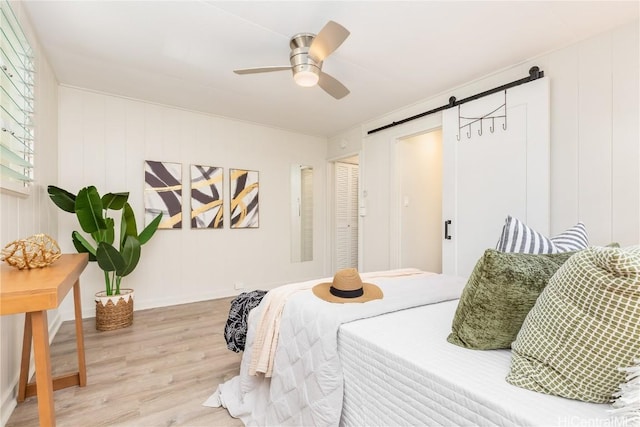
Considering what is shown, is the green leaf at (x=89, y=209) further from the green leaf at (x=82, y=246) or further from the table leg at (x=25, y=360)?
the table leg at (x=25, y=360)

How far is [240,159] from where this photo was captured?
420 cm

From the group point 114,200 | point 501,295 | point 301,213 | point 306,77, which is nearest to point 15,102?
point 114,200

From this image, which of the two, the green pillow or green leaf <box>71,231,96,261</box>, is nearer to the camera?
the green pillow

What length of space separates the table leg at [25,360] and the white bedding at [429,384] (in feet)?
5.82

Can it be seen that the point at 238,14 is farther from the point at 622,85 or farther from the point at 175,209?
the point at 622,85

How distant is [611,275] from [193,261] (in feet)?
12.9

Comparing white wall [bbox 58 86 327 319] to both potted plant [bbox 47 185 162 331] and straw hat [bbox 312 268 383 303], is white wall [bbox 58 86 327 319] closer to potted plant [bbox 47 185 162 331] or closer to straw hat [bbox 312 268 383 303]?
potted plant [bbox 47 185 162 331]

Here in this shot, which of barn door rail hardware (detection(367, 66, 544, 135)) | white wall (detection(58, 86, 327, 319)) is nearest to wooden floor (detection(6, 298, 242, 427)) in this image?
white wall (detection(58, 86, 327, 319))

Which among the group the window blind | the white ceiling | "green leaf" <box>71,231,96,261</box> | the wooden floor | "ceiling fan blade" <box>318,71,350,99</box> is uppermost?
the white ceiling

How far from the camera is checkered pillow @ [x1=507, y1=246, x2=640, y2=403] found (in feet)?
2.18

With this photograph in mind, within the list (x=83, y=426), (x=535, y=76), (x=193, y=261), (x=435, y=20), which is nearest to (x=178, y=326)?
(x=193, y=261)

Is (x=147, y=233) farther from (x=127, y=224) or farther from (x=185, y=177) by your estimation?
(x=185, y=177)

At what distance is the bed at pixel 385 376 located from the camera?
777 millimetres

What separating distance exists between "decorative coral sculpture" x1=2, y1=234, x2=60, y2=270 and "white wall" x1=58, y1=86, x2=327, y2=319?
2.15 meters
